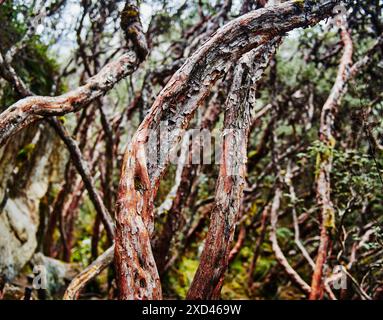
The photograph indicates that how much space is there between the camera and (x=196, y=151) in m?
6.25

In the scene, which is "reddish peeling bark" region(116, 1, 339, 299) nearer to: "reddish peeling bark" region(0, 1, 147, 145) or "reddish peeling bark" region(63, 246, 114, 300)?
"reddish peeling bark" region(0, 1, 147, 145)

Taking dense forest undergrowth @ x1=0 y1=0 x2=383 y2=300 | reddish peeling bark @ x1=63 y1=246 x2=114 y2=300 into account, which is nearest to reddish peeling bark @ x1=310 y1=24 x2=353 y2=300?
dense forest undergrowth @ x1=0 y1=0 x2=383 y2=300

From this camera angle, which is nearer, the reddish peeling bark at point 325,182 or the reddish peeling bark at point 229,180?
the reddish peeling bark at point 229,180

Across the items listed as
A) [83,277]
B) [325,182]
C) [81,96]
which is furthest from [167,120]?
[325,182]

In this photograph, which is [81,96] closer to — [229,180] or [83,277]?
[229,180]

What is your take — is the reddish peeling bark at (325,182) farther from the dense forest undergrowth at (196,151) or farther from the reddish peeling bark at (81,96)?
the reddish peeling bark at (81,96)

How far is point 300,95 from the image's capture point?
8.83 meters

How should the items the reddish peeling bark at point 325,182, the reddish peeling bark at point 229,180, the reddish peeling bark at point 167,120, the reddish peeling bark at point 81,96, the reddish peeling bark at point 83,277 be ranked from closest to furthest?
the reddish peeling bark at point 167,120
the reddish peeling bark at point 229,180
the reddish peeling bark at point 81,96
the reddish peeling bark at point 83,277
the reddish peeling bark at point 325,182

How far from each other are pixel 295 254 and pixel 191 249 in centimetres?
256

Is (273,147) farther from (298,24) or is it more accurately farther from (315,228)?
(298,24)

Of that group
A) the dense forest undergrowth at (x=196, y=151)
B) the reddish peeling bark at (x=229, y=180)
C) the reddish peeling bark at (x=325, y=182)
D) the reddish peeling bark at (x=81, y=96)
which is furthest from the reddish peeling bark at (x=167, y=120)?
the reddish peeling bark at (x=325, y=182)

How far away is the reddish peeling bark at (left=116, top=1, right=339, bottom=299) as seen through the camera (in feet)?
7.08

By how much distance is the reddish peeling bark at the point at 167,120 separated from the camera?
2.16 meters
